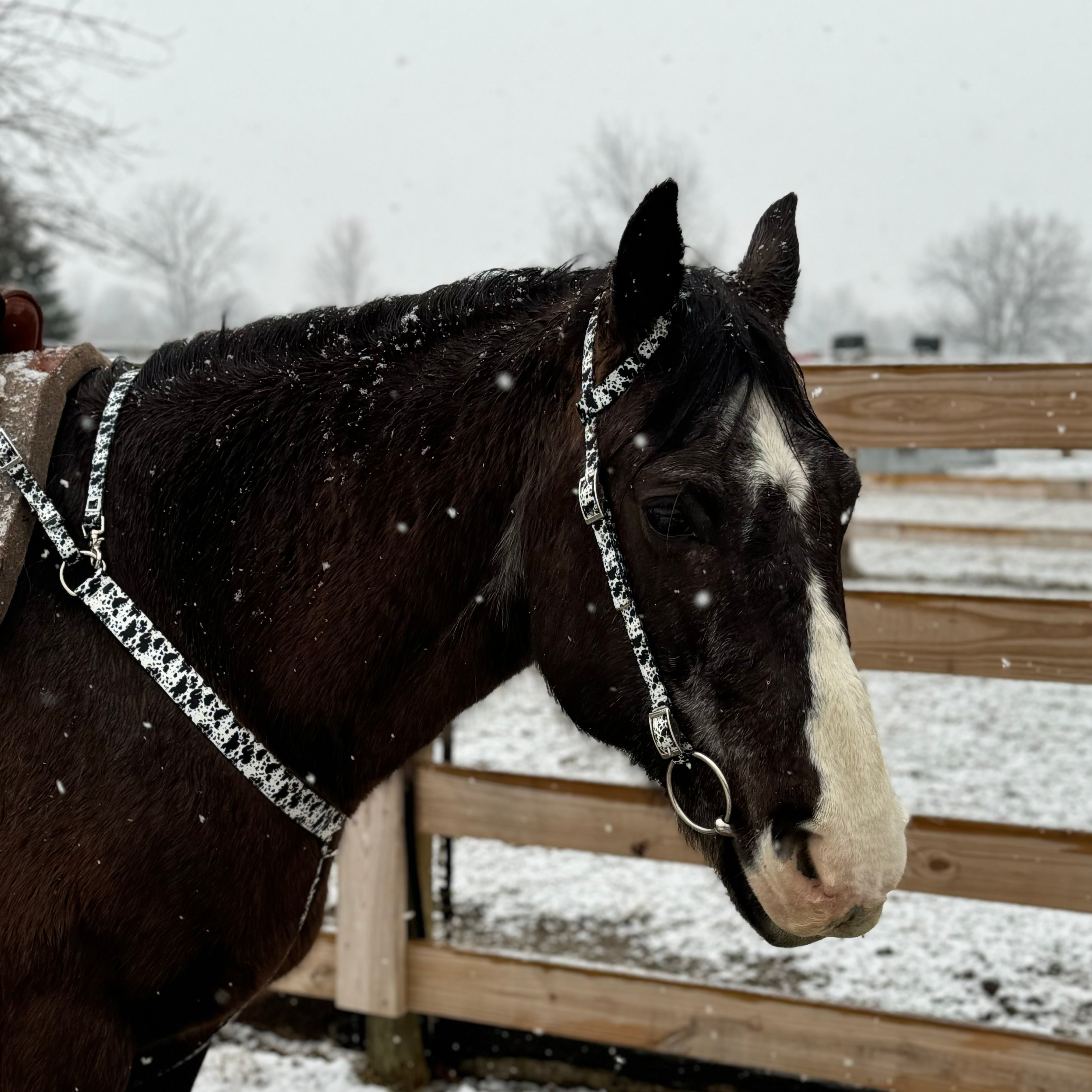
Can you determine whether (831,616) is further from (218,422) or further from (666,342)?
(218,422)

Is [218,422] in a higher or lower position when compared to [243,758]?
higher

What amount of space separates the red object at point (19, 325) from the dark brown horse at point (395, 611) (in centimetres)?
33

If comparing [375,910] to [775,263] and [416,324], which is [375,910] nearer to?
[416,324]

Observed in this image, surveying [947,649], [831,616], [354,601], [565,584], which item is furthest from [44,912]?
[947,649]

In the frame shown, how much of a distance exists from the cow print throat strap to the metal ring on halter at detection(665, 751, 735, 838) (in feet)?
2.21

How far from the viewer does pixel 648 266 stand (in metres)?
1.55

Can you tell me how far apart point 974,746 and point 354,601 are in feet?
17.3

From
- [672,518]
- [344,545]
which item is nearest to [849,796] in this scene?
[672,518]

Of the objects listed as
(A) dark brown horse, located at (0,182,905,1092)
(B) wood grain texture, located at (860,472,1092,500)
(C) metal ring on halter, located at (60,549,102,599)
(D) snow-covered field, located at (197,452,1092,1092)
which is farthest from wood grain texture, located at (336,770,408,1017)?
(B) wood grain texture, located at (860,472,1092,500)

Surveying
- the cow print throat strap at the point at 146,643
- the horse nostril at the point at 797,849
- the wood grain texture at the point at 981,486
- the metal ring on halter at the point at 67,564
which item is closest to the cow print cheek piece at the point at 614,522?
the horse nostril at the point at 797,849

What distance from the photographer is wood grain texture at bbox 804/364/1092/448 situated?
8.21 feet

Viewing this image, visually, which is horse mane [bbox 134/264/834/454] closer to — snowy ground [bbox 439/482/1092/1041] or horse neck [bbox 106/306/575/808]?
horse neck [bbox 106/306/575/808]

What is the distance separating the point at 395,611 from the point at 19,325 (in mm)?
1123

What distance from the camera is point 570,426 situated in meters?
1.65
